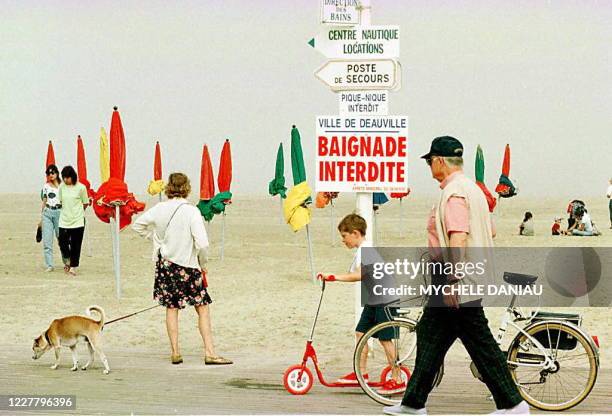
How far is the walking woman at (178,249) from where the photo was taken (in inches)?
308

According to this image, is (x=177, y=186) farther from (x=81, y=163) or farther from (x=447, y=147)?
(x=81, y=163)

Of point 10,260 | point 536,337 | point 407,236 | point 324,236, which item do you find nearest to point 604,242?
point 407,236

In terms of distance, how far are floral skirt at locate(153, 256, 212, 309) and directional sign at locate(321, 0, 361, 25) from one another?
2.50 m

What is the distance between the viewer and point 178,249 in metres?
7.83

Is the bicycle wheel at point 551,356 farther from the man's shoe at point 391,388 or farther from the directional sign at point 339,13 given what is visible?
the directional sign at point 339,13

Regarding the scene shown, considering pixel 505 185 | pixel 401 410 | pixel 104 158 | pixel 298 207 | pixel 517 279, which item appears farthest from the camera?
pixel 505 185

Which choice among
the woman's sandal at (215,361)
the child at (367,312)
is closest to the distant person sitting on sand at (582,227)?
the woman's sandal at (215,361)

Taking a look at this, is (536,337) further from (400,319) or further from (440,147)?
(440,147)

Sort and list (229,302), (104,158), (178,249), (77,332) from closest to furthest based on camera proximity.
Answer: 1. (77,332)
2. (178,249)
3. (229,302)
4. (104,158)

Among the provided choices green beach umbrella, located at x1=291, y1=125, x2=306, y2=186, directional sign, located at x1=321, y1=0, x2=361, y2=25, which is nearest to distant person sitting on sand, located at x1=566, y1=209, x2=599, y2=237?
green beach umbrella, located at x1=291, y1=125, x2=306, y2=186

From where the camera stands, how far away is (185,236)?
7.83m

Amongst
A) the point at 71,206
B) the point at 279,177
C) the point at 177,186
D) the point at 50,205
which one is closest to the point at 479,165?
the point at 279,177

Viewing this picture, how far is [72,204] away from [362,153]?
8.11 metres

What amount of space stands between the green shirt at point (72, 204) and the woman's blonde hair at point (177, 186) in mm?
7793
